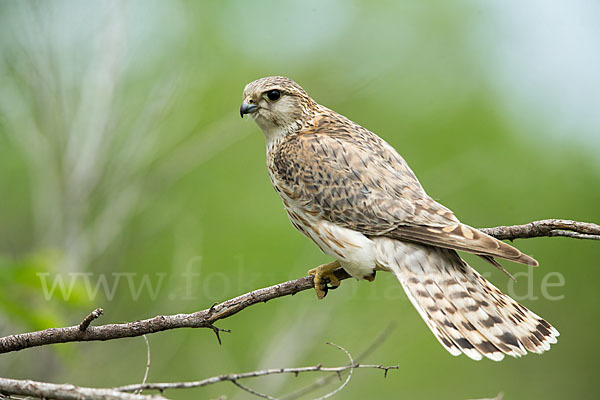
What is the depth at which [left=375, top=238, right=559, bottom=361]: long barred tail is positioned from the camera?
8.79 ft

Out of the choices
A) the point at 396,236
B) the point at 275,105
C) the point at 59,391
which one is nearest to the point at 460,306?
the point at 396,236

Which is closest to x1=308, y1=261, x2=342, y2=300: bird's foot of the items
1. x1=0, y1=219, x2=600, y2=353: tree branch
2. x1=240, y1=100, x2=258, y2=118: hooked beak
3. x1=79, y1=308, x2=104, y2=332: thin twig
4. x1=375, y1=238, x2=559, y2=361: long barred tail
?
x1=375, y1=238, x2=559, y2=361: long barred tail

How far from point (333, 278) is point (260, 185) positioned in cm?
409

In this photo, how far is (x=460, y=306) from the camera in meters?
2.79

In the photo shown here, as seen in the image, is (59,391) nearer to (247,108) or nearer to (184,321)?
(184,321)

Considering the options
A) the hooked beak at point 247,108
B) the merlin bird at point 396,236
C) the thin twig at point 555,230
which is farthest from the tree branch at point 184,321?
the hooked beak at point 247,108

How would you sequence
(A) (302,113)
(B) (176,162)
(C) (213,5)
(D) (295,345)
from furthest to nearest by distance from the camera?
(C) (213,5)
(B) (176,162)
(D) (295,345)
(A) (302,113)

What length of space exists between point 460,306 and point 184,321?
1.27 metres

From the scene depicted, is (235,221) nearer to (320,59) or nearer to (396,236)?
(320,59)

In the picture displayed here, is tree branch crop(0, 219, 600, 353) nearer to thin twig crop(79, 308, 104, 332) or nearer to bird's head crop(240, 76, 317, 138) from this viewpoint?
thin twig crop(79, 308, 104, 332)

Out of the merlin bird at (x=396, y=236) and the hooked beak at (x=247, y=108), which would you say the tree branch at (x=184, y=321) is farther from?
the hooked beak at (x=247, y=108)

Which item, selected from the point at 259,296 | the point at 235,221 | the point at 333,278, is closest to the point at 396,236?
the point at 333,278

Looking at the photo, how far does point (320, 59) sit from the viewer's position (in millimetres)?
6820

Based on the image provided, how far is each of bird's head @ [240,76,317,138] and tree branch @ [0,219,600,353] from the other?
120 centimetres
